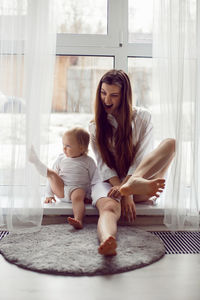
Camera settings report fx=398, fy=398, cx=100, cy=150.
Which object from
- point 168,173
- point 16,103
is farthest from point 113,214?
point 16,103

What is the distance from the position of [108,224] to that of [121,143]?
1.87 feet

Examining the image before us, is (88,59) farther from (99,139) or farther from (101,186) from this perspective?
(101,186)

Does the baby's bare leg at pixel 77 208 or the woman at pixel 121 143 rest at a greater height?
the woman at pixel 121 143

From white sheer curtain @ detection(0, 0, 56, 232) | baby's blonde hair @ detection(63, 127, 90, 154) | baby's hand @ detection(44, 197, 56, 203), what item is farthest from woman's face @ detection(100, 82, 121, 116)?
baby's hand @ detection(44, 197, 56, 203)

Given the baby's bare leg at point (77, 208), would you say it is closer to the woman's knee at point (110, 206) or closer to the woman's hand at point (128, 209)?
the woman's knee at point (110, 206)

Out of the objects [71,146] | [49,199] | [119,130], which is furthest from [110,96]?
[49,199]

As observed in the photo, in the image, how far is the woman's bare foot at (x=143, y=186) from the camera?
2.01 metres

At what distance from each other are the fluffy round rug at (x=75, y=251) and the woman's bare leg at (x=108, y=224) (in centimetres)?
5

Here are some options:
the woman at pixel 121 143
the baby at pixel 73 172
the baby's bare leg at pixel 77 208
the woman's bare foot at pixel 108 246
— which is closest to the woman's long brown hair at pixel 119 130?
the woman at pixel 121 143

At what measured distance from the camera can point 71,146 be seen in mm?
2459

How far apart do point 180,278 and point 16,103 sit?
1234 mm

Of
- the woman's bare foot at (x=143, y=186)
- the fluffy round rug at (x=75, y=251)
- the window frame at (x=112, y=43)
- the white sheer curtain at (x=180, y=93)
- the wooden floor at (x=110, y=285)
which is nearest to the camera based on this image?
the wooden floor at (x=110, y=285)

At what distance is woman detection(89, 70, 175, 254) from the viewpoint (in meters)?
2.27

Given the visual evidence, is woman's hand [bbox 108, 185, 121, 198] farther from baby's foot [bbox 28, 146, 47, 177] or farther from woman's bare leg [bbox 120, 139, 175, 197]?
baby's foot [bbox 28, 146, 47, 177]
